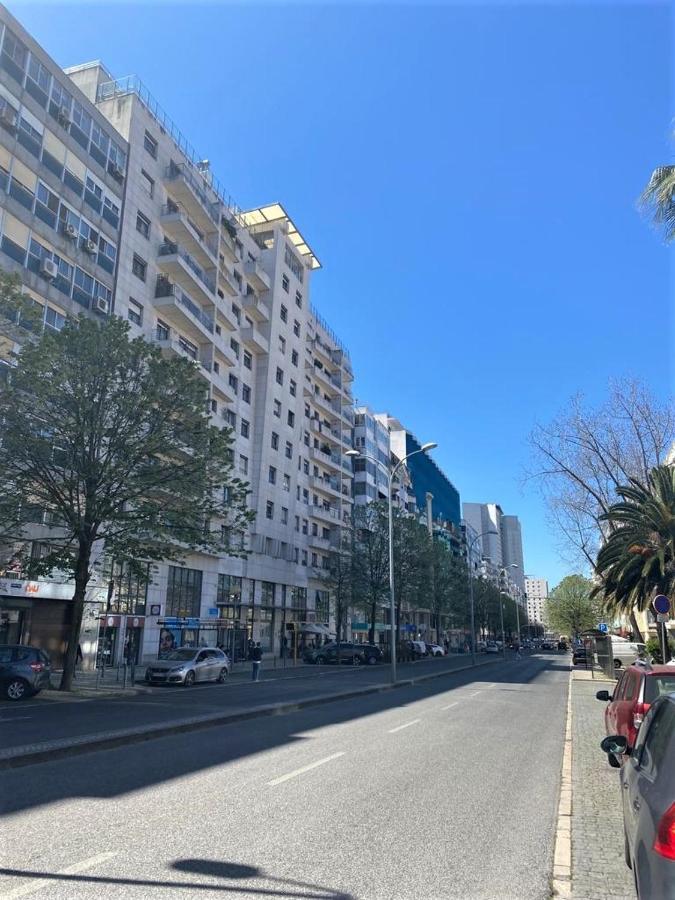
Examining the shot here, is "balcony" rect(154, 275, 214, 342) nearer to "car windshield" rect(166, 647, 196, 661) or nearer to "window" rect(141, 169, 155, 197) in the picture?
"window" rect(141, 169, 155, 197)

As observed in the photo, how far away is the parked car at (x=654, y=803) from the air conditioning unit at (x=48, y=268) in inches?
1135

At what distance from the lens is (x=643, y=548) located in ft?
76.7

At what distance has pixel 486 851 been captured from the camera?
5438 mm

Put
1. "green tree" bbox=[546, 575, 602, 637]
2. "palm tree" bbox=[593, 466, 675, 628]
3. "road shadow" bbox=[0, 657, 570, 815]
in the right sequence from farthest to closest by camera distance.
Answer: "green tree" bbox=[546, 575, 602, 637] → "palm tree" bbox=[593, 466, 675, 628] → "road shadow" bbox=[0, 657, 570, 815]

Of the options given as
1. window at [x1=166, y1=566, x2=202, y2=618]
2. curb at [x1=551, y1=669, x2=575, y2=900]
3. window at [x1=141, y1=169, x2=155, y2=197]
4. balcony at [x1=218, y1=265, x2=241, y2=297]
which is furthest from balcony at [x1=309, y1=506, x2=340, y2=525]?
curb at [x1=551, y1=669, x2=575, y2=900]

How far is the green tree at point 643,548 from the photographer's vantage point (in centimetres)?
2277

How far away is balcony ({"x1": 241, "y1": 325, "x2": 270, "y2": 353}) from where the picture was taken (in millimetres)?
48125

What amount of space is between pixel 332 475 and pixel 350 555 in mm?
12318

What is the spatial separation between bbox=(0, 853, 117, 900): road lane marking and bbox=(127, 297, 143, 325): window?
32463 millimetres

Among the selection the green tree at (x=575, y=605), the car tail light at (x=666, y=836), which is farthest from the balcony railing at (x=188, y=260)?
the green tree at (x=575, y=605)

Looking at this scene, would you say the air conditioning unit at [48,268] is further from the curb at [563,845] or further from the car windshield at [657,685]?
the car windshield at [657,685]

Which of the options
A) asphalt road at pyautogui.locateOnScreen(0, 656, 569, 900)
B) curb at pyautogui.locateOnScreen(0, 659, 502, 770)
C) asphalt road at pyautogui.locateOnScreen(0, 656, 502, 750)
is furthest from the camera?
asphalt road at pyautogui.locateOnScreen(0, 656, 502, 750)

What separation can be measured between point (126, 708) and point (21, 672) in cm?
419

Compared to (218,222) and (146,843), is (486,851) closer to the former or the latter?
(146,843)
